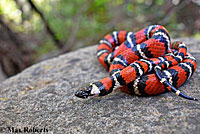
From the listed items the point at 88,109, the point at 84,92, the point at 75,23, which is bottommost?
the point at 88,109

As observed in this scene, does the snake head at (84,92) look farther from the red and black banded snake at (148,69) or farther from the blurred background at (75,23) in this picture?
the blurred background at (75,23)

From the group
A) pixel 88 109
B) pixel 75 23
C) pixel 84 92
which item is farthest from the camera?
pixel 75 23

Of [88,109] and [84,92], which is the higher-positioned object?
[84,92]

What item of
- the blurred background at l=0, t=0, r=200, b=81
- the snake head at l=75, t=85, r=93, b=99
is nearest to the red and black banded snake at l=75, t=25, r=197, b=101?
the snake head at l=75, t=85, r=93, b=99

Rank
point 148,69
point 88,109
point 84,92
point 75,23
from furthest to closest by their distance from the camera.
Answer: point 75,23, point 148,69, point 84,92, point 88,109

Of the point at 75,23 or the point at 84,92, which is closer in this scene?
the point at 84,92

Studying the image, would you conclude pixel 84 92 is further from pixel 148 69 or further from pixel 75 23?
pixel 75 23

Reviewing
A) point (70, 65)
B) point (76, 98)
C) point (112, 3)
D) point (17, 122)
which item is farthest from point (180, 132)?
point (112, 3)

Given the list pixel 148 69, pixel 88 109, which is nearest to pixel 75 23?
pixel 148 69
